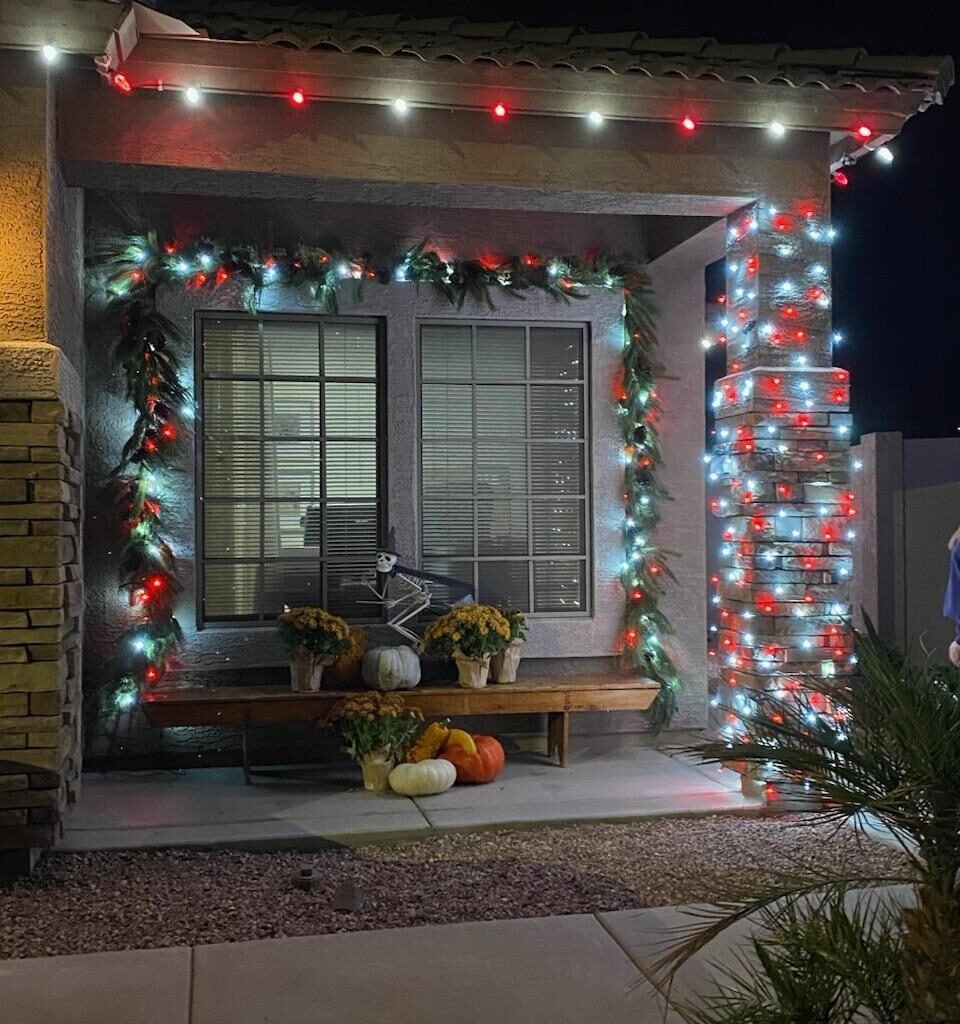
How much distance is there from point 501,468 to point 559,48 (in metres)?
2.89

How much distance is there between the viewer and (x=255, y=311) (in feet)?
23.3

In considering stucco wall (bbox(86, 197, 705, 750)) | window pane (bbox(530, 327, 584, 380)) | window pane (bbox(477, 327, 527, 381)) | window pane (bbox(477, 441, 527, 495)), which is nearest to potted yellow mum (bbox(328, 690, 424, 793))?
stucco wall (bbox(86, 197, 705, 750))

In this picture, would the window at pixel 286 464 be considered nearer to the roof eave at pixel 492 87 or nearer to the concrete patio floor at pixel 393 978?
the roof eave at pixel 492 87

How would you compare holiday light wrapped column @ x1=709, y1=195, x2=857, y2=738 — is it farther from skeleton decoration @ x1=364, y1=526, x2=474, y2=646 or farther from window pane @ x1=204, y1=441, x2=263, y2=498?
window pane @ x1=204, y1=441, x2=263, y2=498

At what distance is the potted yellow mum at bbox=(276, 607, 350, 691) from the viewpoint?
6398 mm

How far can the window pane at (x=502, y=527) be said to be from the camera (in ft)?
24.8

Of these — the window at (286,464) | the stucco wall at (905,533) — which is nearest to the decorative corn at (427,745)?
the window at (286,464)

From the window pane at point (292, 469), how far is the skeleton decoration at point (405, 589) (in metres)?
0.63

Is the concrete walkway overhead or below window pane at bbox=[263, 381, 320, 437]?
below

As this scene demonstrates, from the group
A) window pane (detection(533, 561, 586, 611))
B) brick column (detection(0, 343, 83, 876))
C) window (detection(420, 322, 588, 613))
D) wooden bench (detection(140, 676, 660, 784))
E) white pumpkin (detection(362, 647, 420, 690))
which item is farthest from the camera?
window pane (detection(533, 561, 586, 611))

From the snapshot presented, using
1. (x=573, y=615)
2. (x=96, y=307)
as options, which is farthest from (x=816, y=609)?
(x=96, y=307)

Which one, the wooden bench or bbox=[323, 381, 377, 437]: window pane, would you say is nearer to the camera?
the wooden bench

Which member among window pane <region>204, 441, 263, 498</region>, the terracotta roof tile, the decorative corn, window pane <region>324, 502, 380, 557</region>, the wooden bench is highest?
the terracotta roof tile

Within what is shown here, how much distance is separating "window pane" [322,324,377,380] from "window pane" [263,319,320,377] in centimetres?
7
